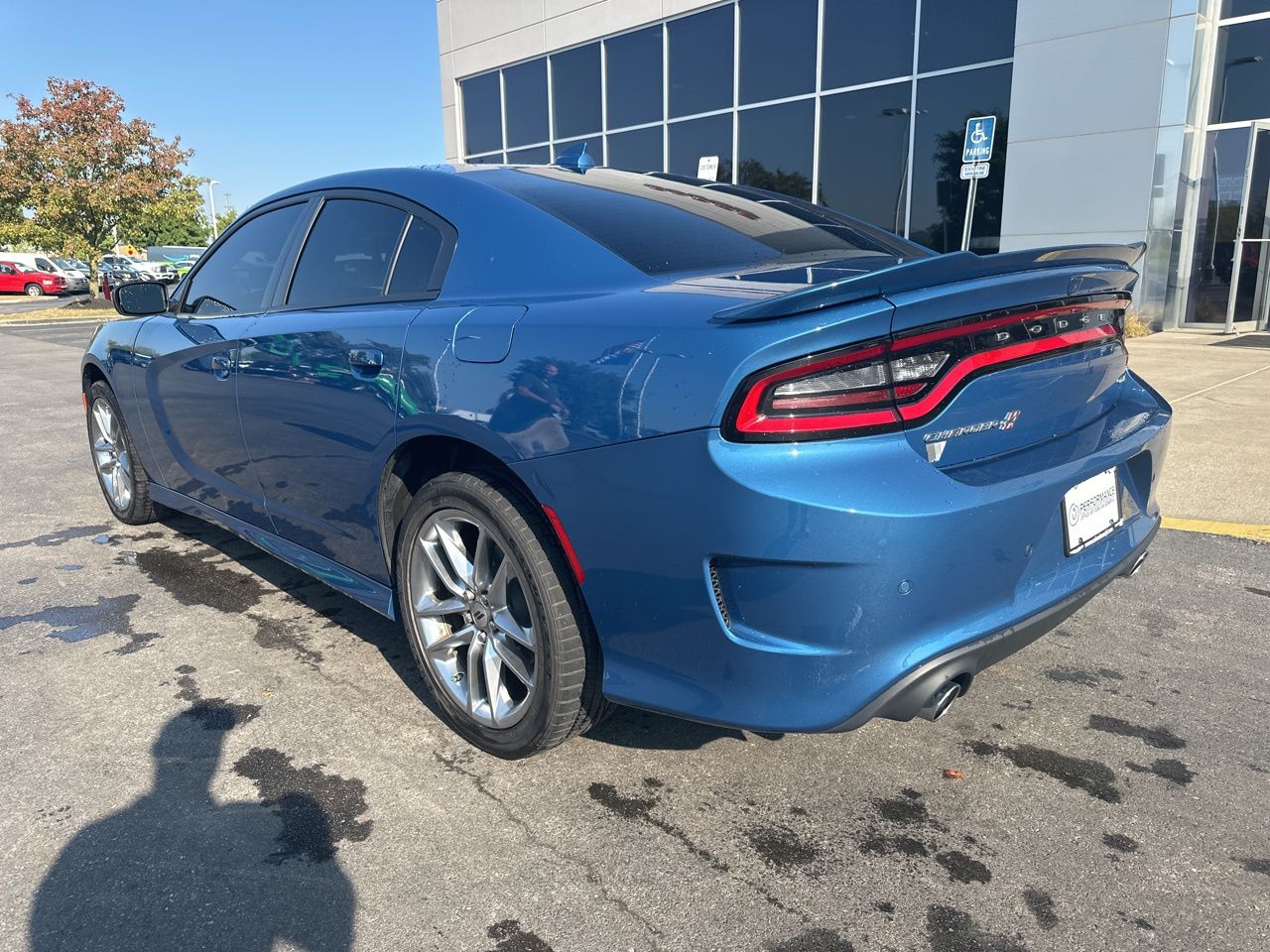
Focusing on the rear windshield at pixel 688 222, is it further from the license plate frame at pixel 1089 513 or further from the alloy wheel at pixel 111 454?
the alloy wheel at pixel 111 454

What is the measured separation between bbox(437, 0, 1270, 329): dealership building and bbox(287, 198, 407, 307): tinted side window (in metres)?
8.96

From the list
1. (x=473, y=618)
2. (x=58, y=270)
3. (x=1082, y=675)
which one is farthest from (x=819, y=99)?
(x=58, y=270)

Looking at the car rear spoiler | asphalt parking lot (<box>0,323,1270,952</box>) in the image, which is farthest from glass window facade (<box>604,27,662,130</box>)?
the car rear spoiler

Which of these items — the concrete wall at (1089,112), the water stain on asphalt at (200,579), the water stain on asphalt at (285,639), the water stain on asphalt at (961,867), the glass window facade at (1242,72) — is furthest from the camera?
the glass window facade at (1242,72)

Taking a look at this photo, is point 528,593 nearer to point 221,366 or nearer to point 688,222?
point 688,222

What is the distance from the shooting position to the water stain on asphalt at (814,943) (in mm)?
1798

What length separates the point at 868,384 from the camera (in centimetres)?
183

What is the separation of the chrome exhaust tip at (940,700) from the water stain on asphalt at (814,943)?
0.47 meters

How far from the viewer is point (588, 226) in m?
2.46

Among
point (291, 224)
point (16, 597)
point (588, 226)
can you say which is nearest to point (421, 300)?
point (588, 226)

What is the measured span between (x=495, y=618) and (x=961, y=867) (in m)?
1.26

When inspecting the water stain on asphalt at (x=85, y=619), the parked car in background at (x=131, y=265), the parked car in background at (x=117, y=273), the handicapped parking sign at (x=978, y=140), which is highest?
the handicapped parking sign at (x=978, y=140)

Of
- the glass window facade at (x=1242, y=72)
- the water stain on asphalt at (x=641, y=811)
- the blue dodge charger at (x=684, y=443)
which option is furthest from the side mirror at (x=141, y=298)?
the glass window facade at (x=1242, y=72)

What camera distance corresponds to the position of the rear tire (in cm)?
450
